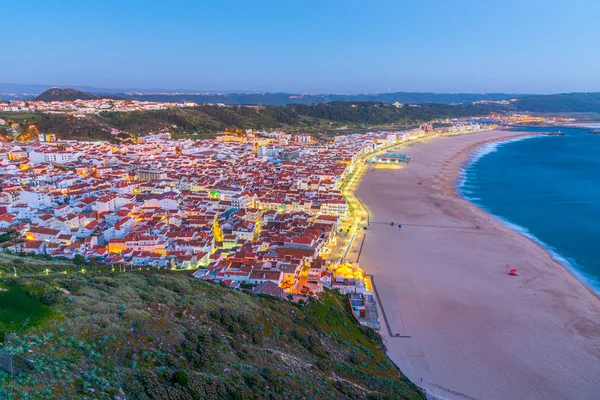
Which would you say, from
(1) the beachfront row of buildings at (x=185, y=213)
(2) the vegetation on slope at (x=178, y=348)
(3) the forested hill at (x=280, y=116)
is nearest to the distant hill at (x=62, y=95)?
(3) the forested hill at (x=280, y=116)

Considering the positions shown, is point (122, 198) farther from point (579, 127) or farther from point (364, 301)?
point (579, 127)

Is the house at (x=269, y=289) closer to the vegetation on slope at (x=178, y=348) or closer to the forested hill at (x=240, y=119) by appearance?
the vegetation on slope at (x=178, y=348)

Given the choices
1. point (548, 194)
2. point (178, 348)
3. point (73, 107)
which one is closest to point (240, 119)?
point (73, 107)

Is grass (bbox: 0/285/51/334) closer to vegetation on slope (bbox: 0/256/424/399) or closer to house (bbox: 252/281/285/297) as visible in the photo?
vegetation on slope (bbox: 0/256/424/399)

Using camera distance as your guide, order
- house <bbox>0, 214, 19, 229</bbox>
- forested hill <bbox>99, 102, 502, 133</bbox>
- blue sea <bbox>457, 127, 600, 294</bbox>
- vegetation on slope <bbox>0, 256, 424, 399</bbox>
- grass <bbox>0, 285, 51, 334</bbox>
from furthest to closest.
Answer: forested hill <bbox>99, 102, 502, 133</bbox>
blue sea <bbox>457, 127, 600, 294</bbox>
house <bbox>0, 214, 19, 229</bbox>
grass <bbox>0, 285, 51, 334</bbox>
vegetation on slope <bbox>0, 256, 424, 399</bbox>

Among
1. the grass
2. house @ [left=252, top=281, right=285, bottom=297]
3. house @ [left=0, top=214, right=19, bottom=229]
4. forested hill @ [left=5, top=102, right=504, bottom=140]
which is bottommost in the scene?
house @ [left=252, top=281, right=285, bottom=297]

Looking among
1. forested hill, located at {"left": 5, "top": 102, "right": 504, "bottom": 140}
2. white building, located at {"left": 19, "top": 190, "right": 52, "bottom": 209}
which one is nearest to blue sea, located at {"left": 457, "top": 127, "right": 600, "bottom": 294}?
white building, located at {"left": 19, "top": 190, "right": 52, "bottom": 209}
